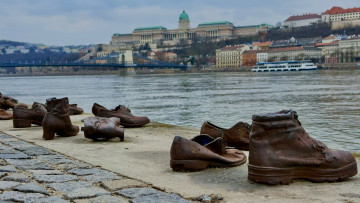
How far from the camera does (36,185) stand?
11.2ft

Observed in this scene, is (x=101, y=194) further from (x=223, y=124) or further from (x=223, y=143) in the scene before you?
(x=223, y=124)

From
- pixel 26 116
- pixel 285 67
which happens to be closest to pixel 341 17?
pixel 285 67

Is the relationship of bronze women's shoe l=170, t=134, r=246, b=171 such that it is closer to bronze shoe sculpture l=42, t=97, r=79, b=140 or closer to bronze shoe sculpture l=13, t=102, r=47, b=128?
bronze shoe sculpture l=42, t=97, r=79, b=140

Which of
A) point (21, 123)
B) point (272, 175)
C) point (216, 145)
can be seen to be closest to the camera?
point (272, 175)

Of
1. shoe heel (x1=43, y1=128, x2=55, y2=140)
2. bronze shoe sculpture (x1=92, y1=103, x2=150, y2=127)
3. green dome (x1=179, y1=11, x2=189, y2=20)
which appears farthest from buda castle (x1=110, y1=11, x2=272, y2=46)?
shoe heel (x1=43, y1=128, x2=55, y2=140)

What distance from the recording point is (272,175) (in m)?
3.47

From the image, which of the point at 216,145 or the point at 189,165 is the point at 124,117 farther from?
the point at 189,165

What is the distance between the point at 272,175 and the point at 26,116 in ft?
16.7

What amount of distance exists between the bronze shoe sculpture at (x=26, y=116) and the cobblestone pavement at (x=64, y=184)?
3.00m

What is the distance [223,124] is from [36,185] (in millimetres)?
7349

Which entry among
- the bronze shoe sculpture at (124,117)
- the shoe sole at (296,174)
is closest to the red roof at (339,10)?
the bronze shoe sculpture at (124,117)

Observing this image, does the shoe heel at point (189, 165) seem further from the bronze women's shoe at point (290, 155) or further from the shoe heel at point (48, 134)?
the shoe heel at point (48, 134)

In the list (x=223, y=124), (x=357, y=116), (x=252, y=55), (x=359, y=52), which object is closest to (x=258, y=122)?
(x=223, y=124)

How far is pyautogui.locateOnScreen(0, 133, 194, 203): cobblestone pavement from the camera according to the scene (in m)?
3.15
